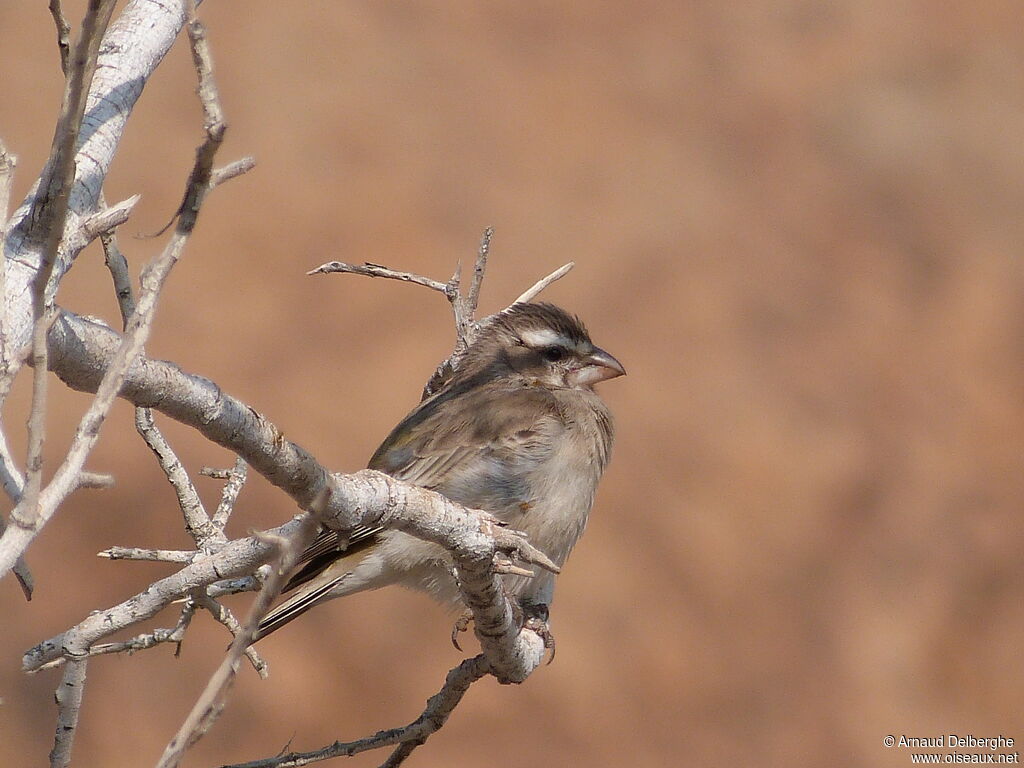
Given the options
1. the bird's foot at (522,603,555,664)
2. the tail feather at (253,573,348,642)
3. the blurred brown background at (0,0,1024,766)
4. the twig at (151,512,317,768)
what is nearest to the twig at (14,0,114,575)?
the twig at (151,512,317,768)

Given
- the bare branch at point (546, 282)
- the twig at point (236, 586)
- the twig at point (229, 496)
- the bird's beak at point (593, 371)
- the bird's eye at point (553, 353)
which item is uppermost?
the bird's eye at point (553, 353)

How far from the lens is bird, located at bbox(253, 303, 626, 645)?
196 inches

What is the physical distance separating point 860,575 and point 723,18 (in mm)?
6874

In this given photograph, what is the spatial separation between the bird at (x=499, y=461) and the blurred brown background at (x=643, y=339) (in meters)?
4.84

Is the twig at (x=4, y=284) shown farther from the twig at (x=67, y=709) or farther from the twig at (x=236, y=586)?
the twig at (x=236, y=586)

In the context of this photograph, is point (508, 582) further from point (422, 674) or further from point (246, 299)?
point (246, 299)

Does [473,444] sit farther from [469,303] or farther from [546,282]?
[546,282]

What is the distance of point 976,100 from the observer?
47.1ft

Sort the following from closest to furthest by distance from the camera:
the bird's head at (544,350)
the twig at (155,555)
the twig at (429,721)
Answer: the twig at (155,555) → the twig at (429,721) → the bird's head at (544,350)

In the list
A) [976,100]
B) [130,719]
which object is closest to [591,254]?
[976,100]

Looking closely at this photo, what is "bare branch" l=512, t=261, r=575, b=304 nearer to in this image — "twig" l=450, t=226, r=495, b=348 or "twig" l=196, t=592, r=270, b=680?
"twig" l=450, t=226, r=495, b=348

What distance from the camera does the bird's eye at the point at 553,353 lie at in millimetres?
5969

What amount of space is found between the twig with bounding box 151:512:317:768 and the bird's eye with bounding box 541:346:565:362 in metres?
3.75

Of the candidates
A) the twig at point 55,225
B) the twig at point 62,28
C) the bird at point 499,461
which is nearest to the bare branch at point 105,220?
the twig at point 55,225
